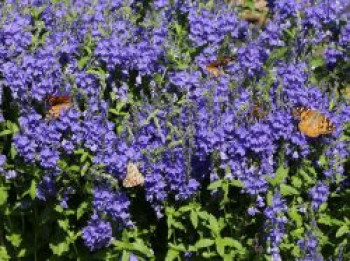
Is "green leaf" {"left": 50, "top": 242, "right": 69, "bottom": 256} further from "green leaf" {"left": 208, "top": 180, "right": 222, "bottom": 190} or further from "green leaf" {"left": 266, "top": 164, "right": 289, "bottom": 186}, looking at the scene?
"green leaf" {"left": 266, "top": 164, "right": 289, "bottom": 186}

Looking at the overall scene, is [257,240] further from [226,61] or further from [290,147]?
[226,61]

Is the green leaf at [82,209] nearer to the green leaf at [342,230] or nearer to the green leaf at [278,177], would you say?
the green leaf at [278,177]

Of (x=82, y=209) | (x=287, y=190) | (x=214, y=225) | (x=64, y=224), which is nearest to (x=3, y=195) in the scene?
(x=64, y=224)

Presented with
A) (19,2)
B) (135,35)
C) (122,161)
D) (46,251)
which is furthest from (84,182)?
(19,2)

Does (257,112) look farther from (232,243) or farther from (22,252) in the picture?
(22,252)

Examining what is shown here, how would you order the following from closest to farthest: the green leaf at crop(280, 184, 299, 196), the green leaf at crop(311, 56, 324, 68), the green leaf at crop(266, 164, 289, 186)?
the green leaf at crop(266, 164, 289, 186)
the green leaf at crop(280, 184, 299, 196)
the green leaf at crop(311, 56, 324, 68)

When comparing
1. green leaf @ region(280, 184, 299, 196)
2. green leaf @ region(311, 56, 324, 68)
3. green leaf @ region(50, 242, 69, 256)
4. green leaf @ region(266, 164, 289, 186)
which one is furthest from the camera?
green leaf @ region(311, 56, 324, 68)

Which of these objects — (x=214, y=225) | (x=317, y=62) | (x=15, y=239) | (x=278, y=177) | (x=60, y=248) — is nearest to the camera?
(x=278, y=177)

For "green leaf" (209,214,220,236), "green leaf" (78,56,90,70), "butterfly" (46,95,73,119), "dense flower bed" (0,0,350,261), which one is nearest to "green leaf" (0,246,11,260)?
"dense flower bed" (0,0,350,261)
